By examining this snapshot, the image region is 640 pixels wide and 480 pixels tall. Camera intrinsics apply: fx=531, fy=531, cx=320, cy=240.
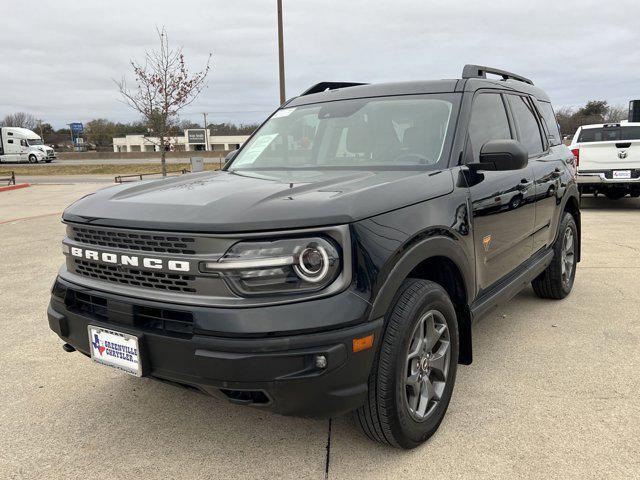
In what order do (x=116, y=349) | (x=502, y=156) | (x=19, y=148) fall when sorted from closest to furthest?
1. (x=116, y=349)
2. (x=502, y=156)
3. (x=19, y=148)

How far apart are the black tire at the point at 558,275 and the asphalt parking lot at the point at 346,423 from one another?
1.39 ft

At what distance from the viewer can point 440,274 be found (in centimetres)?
288

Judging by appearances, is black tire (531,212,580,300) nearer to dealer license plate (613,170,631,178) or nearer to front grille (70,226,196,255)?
front grille (70,226,196,255)

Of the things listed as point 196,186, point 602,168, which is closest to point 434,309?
point 196,186

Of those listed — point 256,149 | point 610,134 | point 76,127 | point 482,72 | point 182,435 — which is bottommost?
point 182,435

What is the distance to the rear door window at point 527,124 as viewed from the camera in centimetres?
409

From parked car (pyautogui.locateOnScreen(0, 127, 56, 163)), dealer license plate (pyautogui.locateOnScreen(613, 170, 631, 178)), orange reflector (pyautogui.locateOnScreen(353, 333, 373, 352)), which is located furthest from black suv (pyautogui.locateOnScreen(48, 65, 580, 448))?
parked car (pyautogui.locateOnScreen(0, 127, 56, 163))

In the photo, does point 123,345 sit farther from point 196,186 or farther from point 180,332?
point 196,186

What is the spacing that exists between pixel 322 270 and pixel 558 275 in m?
3.44

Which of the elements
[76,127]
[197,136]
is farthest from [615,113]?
[76,127]

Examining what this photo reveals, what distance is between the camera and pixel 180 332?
2188 millimetres

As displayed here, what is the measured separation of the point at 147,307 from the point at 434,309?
1.34 metres

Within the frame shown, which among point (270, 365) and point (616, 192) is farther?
point (616, 192)

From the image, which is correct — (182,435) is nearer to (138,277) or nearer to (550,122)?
(138,277)
